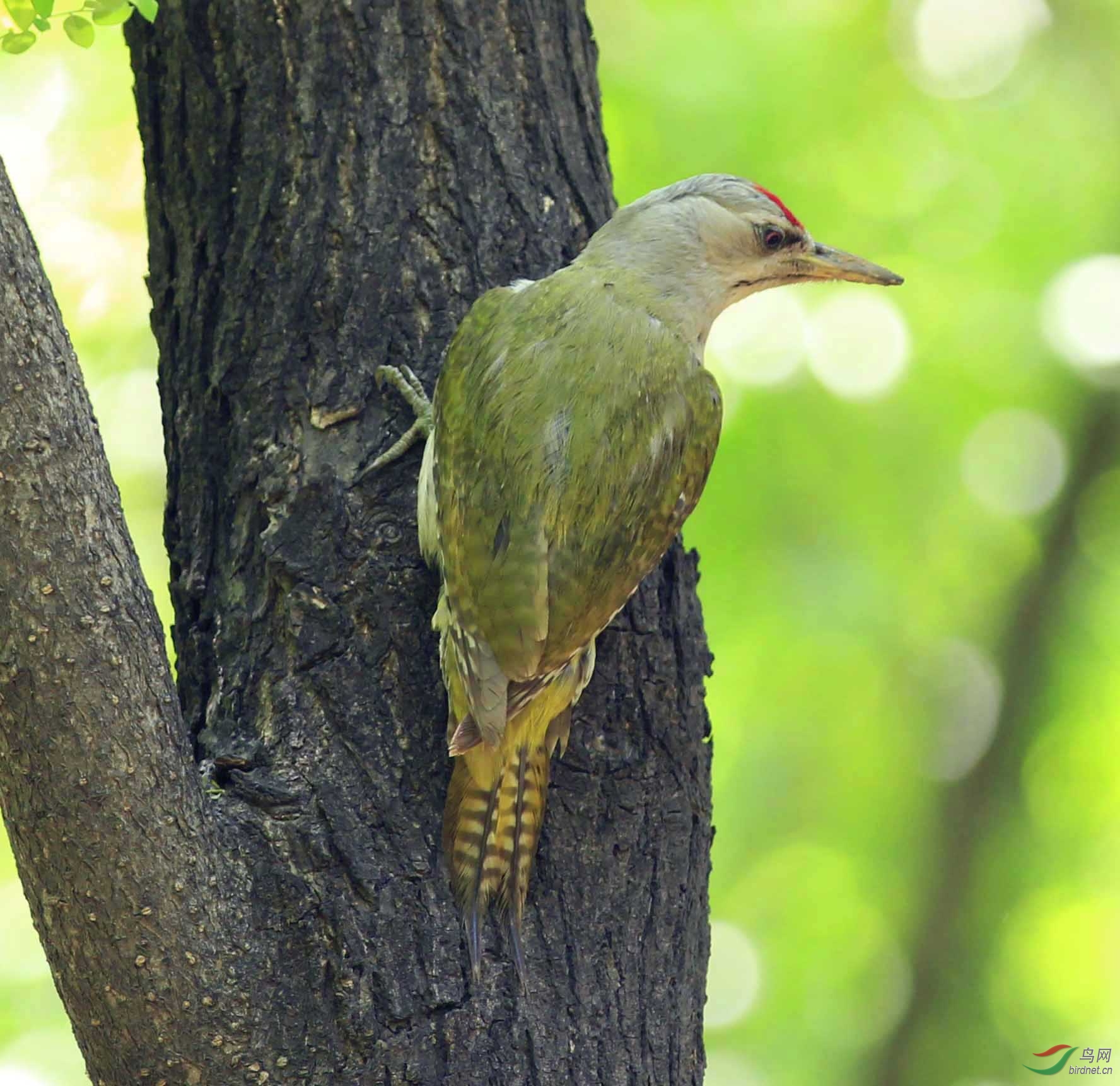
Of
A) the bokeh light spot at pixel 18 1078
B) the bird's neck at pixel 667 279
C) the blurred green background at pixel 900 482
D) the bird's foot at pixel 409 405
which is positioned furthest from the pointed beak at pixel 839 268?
the bokeh light spot at pixel 18 1078

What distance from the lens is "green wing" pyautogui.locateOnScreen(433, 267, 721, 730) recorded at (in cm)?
261

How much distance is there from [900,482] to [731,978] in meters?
2.46

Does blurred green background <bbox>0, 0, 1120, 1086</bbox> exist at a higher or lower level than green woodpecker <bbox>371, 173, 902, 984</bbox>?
higher

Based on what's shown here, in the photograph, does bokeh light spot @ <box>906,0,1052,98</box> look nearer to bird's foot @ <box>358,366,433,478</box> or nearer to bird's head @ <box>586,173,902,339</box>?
bird's head @ <box>586,173,902,339</box>

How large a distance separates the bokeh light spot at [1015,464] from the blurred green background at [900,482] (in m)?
0.01

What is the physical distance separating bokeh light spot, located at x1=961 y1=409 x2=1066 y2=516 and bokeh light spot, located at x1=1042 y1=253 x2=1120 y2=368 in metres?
0.35

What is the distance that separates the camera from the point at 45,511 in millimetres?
2004


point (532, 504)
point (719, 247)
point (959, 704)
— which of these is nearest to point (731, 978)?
point (959, 704)

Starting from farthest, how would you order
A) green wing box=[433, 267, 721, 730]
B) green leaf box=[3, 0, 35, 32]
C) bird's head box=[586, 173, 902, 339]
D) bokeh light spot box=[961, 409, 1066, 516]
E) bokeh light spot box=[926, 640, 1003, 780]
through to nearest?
bokeh light spot box=[926, 640, 1003, 780], bokeh light spot box=[961, 409, 1066, 516], bird's head box=[586, 173, 902, 339], green wing box=[433, 267, 721, 730], green leaf box=[3, 0, 35, 32]

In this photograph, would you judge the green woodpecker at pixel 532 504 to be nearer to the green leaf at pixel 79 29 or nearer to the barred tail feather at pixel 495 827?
the barred tail feather at pixel 495 827

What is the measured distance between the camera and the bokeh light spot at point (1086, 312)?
6086 mm

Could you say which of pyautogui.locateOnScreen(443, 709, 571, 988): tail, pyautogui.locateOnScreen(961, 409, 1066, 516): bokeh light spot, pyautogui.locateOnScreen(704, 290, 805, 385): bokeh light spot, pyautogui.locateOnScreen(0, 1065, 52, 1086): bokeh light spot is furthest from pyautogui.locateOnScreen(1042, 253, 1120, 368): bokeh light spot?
pyautogui.locateOnScreen(0, 1065, 52, 1086): bokeh light spot

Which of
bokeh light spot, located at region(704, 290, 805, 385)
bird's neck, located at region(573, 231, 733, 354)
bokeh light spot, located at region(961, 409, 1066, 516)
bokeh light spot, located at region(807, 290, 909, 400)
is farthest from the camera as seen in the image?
bokeh light spot, located at region(961, 409, 1066, 516)

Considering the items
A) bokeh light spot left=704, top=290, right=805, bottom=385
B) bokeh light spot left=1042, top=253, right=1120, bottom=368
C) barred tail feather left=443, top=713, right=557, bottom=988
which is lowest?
barred tail feather left=443, top=713, right=557, bottom=988
